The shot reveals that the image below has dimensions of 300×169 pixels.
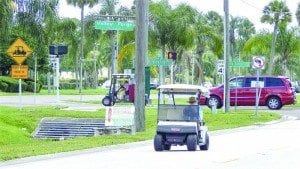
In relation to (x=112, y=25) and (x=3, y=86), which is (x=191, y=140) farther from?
(x=3, y=86)

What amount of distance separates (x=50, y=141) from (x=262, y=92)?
2116 centimetres

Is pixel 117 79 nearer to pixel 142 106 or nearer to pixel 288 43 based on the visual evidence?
pixel 142 106

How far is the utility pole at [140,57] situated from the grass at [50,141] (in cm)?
63

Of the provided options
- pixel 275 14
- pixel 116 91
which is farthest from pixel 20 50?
pixel 275 14

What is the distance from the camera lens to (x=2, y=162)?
18.0 meters

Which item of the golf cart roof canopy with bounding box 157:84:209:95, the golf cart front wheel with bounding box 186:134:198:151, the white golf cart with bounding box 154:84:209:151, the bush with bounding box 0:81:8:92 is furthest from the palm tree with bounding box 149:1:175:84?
the golf cart front wheel with bounding box 186:134:198:151

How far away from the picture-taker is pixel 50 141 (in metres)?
26.6

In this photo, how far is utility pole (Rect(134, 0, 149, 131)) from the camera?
1084 inches

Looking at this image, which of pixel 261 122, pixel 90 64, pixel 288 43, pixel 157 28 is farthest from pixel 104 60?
pixel 261 122

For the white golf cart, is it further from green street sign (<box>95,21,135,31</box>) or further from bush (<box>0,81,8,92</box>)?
bush (<box>0,81,8,92</box>)

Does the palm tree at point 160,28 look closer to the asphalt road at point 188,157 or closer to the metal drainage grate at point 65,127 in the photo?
the metal drainage grate at point 65,127

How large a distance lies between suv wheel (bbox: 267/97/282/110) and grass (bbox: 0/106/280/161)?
6550 mm

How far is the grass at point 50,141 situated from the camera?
841 inches

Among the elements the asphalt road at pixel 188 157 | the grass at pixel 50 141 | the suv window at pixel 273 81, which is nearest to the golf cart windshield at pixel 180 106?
the asphalt road at pixel 188 157
